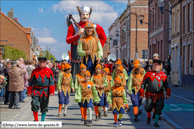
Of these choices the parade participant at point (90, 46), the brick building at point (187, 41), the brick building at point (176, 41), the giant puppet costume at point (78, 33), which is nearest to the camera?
the parade participant at point (90, 46)

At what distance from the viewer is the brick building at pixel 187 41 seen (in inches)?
1173

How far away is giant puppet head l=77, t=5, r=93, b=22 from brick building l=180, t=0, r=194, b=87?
20.7 m

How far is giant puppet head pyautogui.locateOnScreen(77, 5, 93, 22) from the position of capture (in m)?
9.09

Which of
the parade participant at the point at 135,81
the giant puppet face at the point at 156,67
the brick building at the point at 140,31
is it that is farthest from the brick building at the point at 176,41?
the brick building at the point at 140,31

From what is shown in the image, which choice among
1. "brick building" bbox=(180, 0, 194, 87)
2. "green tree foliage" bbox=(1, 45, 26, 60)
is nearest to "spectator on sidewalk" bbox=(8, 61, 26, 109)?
"brick building" bbox=(180, 0, 194, 87)

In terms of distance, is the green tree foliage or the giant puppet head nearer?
the giant puppet head

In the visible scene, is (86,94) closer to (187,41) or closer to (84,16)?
(84,16)

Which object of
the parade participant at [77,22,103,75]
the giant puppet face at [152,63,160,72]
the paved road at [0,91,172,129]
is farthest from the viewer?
the paved road at [0,91,172,129]

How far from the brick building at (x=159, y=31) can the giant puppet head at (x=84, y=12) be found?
106 ft

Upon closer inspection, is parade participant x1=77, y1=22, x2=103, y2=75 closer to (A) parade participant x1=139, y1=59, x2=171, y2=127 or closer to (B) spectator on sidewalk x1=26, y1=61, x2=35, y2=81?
(A) parade participant x1=139, y1=59, x2=171, y2=127

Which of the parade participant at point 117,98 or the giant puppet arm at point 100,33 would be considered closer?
the giant puppet arm at point 100,33

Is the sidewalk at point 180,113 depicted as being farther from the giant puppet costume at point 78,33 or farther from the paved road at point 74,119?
the giant puppet costume at point 78,33

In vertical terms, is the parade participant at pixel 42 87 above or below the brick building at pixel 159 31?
below

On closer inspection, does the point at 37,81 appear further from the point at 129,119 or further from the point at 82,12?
the point at 129,119
